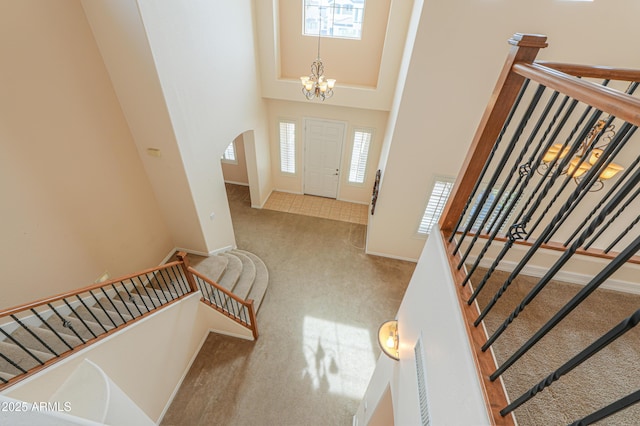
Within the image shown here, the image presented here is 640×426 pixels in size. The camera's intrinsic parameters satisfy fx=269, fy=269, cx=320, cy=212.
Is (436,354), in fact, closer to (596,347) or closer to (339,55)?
(596,347)

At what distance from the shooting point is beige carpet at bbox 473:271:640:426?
1288 mm

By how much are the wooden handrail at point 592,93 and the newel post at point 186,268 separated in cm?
346

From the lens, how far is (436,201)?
4.95m

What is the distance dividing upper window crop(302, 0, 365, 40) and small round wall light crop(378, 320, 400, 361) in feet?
18.6

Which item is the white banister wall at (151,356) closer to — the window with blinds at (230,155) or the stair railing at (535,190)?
the stair railing at (535,190)

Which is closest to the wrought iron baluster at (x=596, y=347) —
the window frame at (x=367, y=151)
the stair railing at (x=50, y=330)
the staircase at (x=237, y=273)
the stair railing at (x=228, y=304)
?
Result: the stair railing at (x=50, y=330)

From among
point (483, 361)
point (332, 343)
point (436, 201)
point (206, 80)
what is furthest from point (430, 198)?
point (206, 80)

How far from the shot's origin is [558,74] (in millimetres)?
1040

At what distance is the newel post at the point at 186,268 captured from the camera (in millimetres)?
3348

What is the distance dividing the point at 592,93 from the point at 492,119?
0.59m

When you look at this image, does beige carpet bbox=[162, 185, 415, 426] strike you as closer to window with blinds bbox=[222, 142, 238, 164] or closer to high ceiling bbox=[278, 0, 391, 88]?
window with blinds bbox=[222, 142, 238, 164]

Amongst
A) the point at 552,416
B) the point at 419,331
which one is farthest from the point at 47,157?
the point at 552,416

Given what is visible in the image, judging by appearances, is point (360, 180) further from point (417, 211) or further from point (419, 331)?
point (419, 331)

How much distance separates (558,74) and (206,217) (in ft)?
15.5
